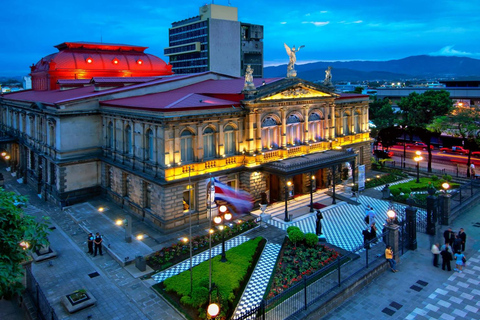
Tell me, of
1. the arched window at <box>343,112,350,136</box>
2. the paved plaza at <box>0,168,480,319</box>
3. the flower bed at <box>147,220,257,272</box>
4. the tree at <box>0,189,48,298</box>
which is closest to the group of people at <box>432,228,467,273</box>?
the paved plaza at <box>0,168,480,319</box>

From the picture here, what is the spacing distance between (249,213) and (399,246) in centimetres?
1375

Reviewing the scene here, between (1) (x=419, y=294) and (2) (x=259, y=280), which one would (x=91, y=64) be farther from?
(1) (x=419, y=294)

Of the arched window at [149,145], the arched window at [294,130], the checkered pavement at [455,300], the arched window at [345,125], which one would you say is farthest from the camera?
the arched window at [345,125]

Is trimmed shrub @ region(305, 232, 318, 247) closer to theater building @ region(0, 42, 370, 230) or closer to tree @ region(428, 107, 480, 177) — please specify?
theater building @ region(0, 42, 370, 230)

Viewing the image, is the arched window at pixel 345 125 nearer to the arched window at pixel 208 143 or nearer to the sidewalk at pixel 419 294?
the arched window at pixel 208 143

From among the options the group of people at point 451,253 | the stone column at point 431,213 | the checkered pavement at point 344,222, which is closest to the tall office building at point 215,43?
the checkered pavement at point 344,222

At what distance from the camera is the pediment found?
36812mm

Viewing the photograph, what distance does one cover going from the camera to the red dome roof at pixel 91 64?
52094 millimetres

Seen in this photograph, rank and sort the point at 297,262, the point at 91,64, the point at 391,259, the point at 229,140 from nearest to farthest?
the point at 391,259
the point at 297,262
the point at 229,140
the point at 91,64

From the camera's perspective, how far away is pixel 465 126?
5084cm

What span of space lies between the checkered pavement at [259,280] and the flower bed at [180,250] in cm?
342

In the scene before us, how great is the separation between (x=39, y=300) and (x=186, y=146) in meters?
16.9

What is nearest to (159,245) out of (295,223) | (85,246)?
(85,246)

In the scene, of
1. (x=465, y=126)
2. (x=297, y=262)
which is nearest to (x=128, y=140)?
(x=297, y=262)
